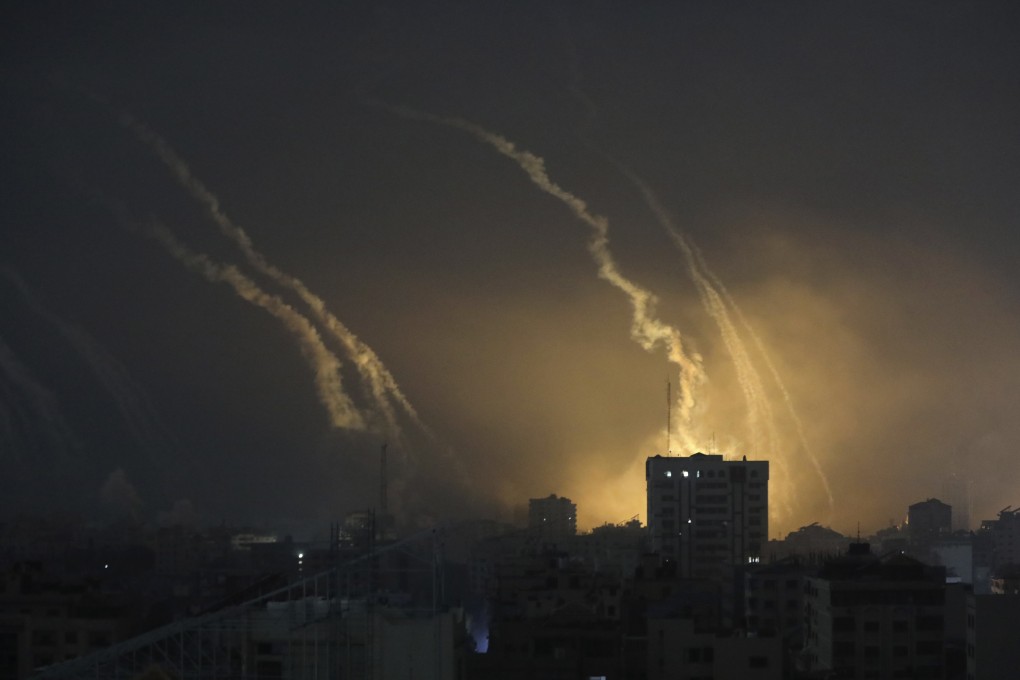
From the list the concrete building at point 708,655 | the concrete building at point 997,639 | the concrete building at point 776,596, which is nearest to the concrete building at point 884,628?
the concrete building at point 997,639

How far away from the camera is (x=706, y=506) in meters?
52.8

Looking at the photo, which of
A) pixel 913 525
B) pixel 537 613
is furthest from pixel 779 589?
pixel 913 525

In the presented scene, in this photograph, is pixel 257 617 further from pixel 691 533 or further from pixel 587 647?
pixel 691 533

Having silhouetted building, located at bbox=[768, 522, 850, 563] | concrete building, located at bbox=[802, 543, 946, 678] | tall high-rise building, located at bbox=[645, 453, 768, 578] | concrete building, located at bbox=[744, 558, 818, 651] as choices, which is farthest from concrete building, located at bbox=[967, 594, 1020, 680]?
silhouetted building, located at bbox=[768, 522, 850, 563]

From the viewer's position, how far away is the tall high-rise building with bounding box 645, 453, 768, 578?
5200cm

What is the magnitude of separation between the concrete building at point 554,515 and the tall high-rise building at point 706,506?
23.0 m

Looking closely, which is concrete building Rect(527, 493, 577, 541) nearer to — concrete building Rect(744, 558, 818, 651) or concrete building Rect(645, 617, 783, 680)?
concrete building Rect(744, 558, 818, 651)

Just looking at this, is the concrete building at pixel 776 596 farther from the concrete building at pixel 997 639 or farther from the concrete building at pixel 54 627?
the concrete building at pixel 54 627

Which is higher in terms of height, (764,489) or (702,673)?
(764,489)

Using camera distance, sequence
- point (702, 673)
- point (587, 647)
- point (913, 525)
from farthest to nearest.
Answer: point (913, 525)
point (587, 647)
point (702, 673)

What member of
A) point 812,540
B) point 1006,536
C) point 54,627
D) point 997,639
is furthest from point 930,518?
point 54,627

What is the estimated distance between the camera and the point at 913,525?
77.9 metres

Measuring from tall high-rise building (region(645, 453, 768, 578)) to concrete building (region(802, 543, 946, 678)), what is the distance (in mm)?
22566

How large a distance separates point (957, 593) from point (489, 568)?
22.1 metres
